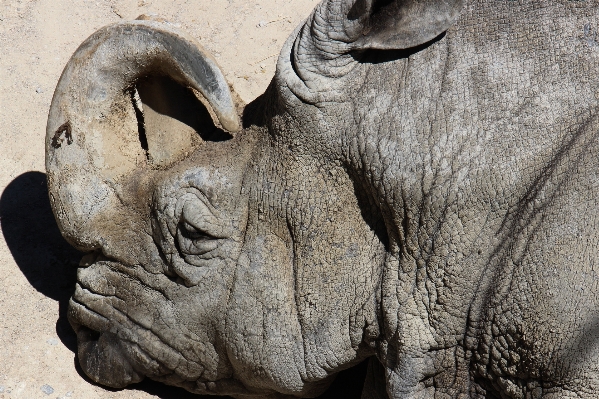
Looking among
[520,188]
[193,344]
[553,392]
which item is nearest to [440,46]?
[520,188]

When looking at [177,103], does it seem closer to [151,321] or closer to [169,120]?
[169,120]

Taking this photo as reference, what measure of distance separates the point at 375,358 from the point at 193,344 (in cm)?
66

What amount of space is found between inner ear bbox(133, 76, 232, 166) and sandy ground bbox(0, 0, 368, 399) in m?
1.05

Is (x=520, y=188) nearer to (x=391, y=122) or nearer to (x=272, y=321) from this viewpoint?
(x=391, y=122)

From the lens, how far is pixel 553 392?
99.5 inches

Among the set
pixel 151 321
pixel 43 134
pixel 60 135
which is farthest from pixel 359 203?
pixel 43 134

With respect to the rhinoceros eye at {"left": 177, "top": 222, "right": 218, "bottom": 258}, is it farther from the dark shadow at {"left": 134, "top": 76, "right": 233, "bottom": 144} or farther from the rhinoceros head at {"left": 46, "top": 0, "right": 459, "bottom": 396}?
the dark shadow at {"left": 134, "top": 76, "right": 233, "bottom": 144}

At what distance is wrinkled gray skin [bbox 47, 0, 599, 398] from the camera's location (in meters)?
2.50

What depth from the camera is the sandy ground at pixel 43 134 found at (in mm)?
3480

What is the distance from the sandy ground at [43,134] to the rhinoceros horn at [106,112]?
0.68 meters

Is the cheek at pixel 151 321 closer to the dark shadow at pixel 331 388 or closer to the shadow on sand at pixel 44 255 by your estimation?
the dark shadow at pixel 331 388

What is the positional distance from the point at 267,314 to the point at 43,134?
78.4 inches

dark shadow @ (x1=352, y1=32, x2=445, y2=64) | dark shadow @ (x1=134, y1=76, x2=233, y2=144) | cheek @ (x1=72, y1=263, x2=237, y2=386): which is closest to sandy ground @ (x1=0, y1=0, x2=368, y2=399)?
cheek @ (x1=72, y1=263, x2=237, y2=386)

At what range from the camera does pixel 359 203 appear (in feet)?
9.16
